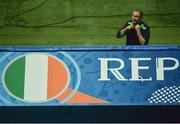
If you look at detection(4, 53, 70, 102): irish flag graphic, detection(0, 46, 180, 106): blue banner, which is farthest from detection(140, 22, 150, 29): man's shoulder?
detection(4, 53, 70, 102): irish flag graphic

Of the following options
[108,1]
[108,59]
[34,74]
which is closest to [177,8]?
[108,1]

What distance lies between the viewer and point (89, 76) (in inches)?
82.4

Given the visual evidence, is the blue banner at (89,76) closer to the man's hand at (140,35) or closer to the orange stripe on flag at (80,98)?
the orange stripe on flag at (80,98)

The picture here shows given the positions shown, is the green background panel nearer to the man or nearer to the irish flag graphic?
the man

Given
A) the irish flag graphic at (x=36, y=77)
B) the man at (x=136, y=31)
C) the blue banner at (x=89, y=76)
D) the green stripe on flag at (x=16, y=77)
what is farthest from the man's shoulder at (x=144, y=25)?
the green stripe on flag at (x=16, y=77)

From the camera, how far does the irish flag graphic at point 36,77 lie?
2.07 m

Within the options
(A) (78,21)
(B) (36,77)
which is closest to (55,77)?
(B) (36,77)

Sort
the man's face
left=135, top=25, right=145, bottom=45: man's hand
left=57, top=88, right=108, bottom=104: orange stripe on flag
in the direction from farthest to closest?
1. the man's face
2. left=135, top=25, right=145, bottom=45: man's hand
3. left=57, top=88, right=108, bottom=104: orange stripe on flag

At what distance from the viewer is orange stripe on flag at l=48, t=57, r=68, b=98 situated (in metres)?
2.07

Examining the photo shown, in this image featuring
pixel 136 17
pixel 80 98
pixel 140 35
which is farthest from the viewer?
pixel 136 17

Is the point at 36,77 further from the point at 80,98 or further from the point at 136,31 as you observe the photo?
the point at 136,31

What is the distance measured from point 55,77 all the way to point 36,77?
12 centimetres

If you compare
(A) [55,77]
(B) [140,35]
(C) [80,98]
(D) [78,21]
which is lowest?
(C) [80,98]

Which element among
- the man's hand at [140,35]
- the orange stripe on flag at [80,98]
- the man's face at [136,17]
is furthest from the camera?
the man's face at [136,17]
